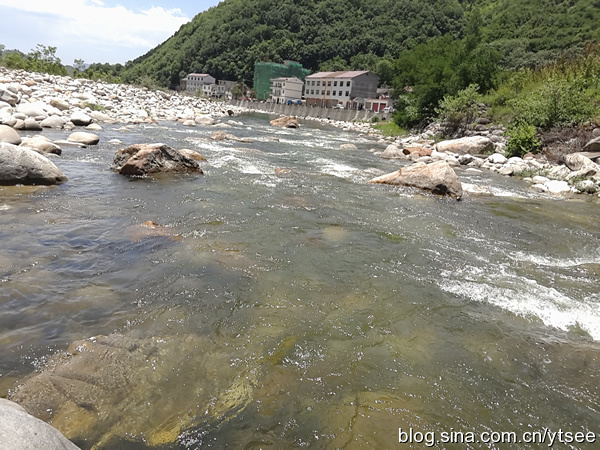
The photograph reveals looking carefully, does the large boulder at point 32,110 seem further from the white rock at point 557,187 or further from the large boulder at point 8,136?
the white rock at point 557,187

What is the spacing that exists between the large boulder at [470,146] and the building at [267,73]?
104 meters

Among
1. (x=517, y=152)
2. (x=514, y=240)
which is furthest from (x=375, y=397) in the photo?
(x=517, y=152)

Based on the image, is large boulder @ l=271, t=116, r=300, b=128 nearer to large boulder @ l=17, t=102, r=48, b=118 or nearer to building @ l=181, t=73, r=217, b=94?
large boulder @ l=17, t=102, r=48, b=118

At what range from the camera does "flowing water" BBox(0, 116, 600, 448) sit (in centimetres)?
318

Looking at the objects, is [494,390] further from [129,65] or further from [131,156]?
[129,65]

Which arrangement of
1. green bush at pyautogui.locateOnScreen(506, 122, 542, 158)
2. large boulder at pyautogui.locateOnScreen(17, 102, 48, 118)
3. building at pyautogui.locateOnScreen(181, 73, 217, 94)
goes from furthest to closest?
building at pyautogui.locateOnScreen(181, 73, 217, 94), green bush at pyautogui.locateOnScreen(506, 122, 542, 158), large boulder at pyautogui.locateOnScreen(17, 102, 48, 118)

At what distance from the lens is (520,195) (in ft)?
42.1

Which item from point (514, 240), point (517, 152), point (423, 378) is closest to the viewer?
point (423, 378)

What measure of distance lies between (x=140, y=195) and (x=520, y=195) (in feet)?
40.0

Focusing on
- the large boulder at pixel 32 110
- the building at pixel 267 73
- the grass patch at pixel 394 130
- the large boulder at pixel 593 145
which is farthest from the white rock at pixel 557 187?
the building at pixel 267 73

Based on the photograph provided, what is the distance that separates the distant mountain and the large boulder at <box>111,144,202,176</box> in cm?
10913

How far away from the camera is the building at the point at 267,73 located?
118 meters

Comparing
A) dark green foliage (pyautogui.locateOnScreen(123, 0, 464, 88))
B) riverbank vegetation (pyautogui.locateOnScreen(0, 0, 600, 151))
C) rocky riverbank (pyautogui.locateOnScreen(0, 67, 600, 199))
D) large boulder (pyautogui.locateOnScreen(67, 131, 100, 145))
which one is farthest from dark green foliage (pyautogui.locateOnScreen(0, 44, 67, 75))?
dark green foliage (pyautogui.locateOnScreen(123, 0, 464, 88))

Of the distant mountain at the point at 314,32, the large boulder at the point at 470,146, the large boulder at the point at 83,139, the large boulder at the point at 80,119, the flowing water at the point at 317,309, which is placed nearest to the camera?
the flowing water at the point at 317,309
